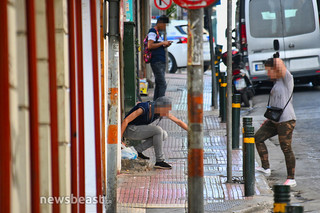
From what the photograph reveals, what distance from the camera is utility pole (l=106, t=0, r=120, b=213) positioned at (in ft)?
22.3

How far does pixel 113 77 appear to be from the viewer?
6.90m

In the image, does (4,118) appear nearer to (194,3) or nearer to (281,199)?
(281,199)

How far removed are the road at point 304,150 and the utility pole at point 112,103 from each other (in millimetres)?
2397

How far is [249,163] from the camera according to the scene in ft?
28.5

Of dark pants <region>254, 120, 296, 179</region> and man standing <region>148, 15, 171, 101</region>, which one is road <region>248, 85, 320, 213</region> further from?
man standing <region>148, 15, 171, 101</region>

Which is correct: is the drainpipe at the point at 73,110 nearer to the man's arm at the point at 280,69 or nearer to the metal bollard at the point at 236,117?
the man's arm at the point at 280,69

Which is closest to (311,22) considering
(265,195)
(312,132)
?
(312,132)

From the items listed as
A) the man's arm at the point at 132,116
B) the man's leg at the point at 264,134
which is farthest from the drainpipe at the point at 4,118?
the man's leg at the point at 264,134

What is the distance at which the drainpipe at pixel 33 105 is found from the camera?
16.1 feet

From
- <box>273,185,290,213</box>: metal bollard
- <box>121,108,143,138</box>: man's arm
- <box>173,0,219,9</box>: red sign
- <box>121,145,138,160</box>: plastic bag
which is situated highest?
<box>173,0,219,9</box>: red sign

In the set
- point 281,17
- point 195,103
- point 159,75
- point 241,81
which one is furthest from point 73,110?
point 281,17

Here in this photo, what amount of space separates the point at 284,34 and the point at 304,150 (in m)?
7.06

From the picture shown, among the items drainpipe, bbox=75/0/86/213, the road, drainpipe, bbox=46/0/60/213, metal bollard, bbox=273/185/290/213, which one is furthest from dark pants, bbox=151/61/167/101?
metal bollard, bbox=273/185/290/213

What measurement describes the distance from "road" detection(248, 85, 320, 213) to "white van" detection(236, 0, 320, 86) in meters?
0.70
